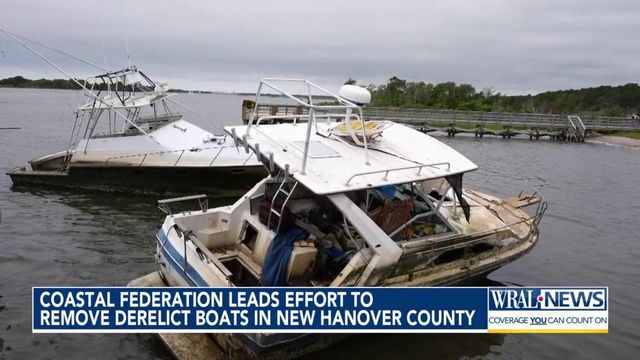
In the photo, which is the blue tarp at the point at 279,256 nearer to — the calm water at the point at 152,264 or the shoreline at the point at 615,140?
the calm water at the point at 152,264

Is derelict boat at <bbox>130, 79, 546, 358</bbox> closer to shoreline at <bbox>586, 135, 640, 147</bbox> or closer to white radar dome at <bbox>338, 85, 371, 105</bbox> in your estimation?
white radar dome at <bbox>338, 85, 371, 105</bbox>

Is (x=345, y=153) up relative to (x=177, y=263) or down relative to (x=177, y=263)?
up

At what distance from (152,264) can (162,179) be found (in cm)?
572

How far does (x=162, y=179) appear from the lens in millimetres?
16141

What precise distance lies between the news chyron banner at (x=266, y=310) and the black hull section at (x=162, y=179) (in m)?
9.13

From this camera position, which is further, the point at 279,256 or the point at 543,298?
the point at 543,298

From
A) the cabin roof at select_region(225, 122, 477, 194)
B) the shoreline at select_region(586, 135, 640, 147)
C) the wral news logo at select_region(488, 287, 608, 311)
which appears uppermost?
the cabin roof at select_region(225, 122, 477, 194)

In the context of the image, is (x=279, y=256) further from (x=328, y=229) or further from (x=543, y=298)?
(x=543, y=298)

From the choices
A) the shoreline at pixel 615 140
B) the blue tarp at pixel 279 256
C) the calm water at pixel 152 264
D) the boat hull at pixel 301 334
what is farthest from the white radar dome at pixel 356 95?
the shoreline at pixel 615 140

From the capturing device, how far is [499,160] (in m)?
29.7

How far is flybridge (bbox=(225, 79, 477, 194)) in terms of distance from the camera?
22.3 ft

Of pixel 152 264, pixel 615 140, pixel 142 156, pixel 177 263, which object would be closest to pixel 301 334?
pixel 177 263

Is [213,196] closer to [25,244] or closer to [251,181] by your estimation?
[251,181]

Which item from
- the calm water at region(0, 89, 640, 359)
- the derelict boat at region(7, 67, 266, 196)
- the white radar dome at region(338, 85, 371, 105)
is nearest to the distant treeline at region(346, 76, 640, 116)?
the calm water at region(0, 89, 640, 359)
